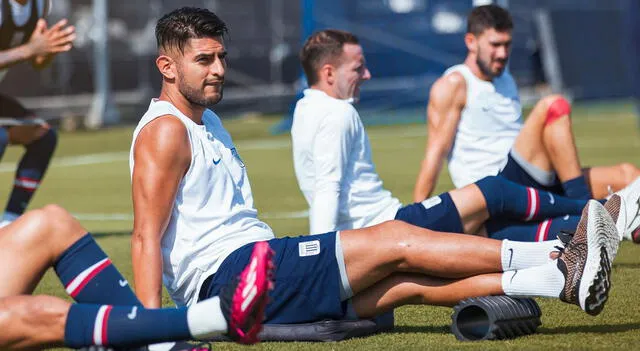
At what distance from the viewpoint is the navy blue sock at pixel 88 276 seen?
4.42 m

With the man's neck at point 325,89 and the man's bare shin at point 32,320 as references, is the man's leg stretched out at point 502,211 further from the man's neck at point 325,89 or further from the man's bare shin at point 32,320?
the man's bare shin at point 32,320

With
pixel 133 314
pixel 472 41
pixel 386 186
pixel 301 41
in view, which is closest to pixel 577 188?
pixel 472 41

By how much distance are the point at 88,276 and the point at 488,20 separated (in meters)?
4.89

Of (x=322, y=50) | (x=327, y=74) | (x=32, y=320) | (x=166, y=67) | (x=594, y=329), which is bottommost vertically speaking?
(x=594, y=329)

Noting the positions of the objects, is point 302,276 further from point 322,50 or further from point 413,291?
point 322,50

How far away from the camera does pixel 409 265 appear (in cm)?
507

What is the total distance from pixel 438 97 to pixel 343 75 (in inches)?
66.7

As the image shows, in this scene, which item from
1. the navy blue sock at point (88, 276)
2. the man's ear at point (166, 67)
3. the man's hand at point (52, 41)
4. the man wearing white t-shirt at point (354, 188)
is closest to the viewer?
the navy blue sock at point (88, 276)

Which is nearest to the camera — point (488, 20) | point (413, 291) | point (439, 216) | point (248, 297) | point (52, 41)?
point (248, 297)

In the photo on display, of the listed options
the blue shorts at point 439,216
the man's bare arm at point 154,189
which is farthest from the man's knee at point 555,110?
the man's bare arm at point 154,189

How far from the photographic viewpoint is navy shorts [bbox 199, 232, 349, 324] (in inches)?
198

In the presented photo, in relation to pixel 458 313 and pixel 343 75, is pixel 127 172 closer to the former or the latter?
pixel 343 75

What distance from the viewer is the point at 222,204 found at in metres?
5.18

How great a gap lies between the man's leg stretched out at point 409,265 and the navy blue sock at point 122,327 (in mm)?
809
